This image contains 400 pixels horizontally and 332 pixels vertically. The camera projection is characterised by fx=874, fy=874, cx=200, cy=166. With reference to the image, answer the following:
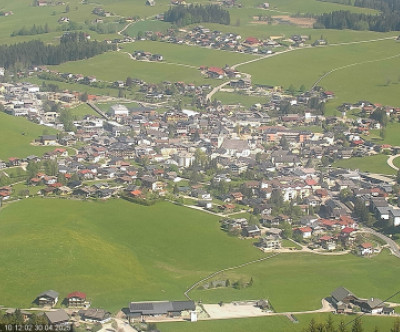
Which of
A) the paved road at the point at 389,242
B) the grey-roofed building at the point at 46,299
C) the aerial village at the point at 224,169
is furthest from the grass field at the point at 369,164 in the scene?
the grey-roofed building at the point at 46,299

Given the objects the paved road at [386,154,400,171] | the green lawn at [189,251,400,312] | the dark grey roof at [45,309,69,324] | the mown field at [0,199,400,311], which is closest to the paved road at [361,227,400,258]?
the green lawn at [189,251,400,312]

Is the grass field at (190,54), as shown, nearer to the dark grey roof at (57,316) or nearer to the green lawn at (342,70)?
the green lawn at (342,70)

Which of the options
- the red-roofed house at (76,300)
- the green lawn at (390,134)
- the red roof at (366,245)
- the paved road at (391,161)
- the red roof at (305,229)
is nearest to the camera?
the red-roofed house at (76,300)

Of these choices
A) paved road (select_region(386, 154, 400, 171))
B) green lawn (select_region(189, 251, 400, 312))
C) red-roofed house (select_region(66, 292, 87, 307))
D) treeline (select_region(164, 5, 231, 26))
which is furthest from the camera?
treeline (select_region(164, 5, 231, 26))

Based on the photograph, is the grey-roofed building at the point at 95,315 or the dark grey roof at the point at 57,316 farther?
the grey-roofed building at the point at 95,315

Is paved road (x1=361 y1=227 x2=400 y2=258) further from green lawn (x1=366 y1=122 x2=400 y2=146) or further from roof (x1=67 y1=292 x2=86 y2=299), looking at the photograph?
green lawn (x1=366 y1=122 x2=400 y2=146)

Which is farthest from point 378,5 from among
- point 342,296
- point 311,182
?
point 342,296
